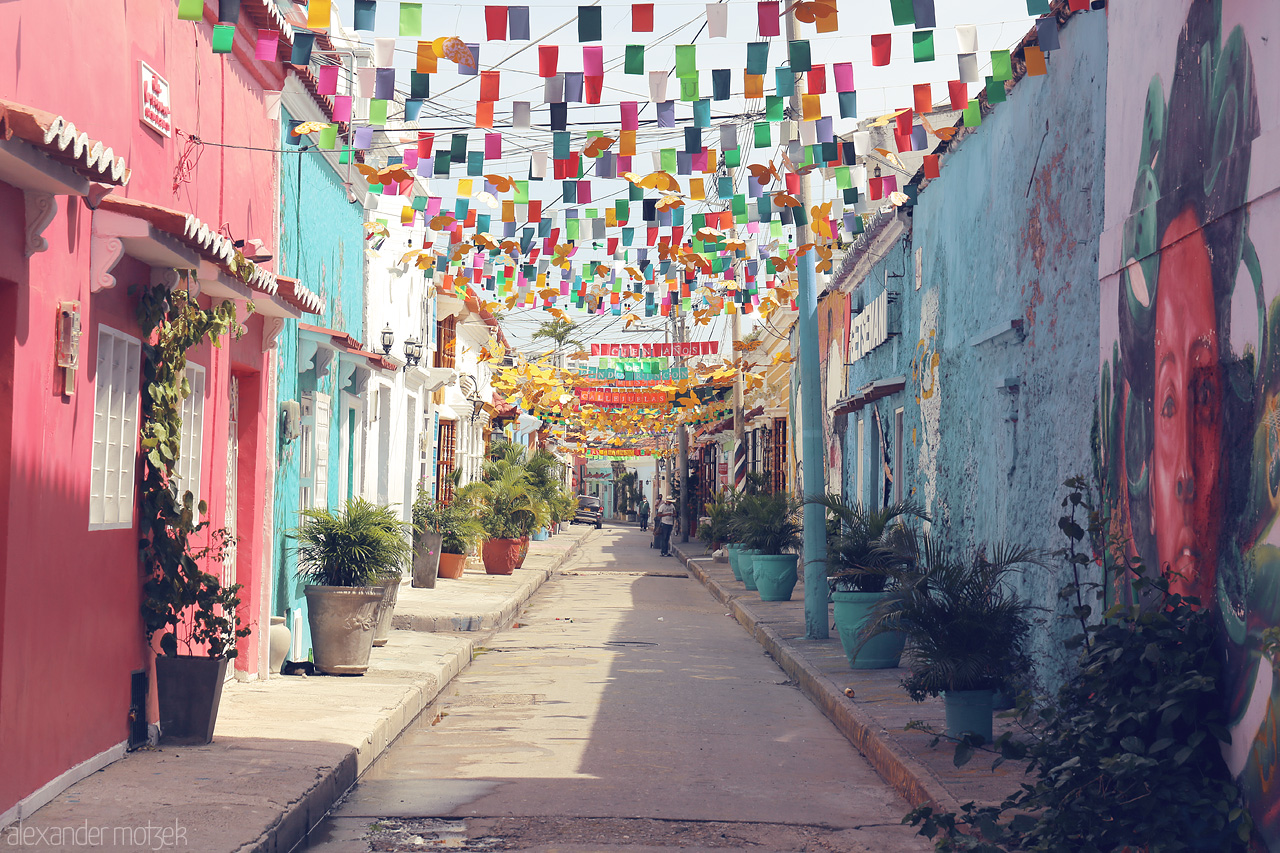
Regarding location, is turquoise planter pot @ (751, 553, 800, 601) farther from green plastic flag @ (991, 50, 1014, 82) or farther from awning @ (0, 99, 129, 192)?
awning @ (0, 99, 129, 192)

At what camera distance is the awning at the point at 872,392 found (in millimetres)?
15984

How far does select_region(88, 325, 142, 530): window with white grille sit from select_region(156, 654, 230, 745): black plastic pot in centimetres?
97

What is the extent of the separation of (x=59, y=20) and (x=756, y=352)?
27.1 metres

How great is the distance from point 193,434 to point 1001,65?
6.27 metres

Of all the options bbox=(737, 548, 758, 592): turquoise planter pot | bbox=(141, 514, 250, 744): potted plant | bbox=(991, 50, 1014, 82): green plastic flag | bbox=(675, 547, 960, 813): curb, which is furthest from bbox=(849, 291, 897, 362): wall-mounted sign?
bbox=(141, 514, 250, 744): potted plant

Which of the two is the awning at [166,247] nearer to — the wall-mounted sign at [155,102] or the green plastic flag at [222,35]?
the wall-mounted sign at [155,102]

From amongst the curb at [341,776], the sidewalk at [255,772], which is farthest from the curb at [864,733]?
the sidewalk at [255,772]

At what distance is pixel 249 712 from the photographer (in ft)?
29.7

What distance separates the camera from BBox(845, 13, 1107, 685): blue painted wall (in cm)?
846

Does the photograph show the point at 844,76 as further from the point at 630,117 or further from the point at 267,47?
the point at 267,47

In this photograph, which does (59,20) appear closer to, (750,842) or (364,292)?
(750,842)

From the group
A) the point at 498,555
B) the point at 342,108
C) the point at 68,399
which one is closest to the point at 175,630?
the point at 68,399

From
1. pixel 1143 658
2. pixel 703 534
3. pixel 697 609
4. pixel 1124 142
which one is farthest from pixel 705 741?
pixel 703 534

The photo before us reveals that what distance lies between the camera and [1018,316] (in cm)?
1009
